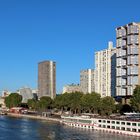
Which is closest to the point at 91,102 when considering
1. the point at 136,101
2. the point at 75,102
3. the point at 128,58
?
the point at 75,102

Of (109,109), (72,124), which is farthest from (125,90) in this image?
(72,124)

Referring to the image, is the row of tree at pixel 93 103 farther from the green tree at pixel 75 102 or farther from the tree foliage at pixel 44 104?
the tree foliage at pixel 44 104

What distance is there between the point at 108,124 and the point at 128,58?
4587 cm

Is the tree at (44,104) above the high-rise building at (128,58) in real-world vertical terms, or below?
below

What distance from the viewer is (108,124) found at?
99.0 m

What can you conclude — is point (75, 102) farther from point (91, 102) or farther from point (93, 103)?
point (93, 103)

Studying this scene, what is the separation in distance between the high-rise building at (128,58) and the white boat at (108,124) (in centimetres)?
2983

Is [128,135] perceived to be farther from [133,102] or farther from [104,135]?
[133,102]

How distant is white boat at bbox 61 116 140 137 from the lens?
292 ft

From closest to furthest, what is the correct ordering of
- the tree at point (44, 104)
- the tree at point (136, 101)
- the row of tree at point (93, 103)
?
the tree at point (136, 101)
the row of tree at point (93, 103)
the tree at point (44, 104)

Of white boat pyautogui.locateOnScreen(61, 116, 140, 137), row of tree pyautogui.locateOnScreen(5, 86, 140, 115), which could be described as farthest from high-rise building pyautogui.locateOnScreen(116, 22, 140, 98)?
white boat pyautogui.locateOnScreen(61, 116, 140, 137)

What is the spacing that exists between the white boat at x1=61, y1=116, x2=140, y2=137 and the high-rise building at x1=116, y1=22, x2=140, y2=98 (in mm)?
29828

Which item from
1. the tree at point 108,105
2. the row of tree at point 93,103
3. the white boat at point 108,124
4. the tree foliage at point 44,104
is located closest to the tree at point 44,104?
the tree foliage at point 44,104

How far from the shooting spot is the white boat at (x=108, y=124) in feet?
292
